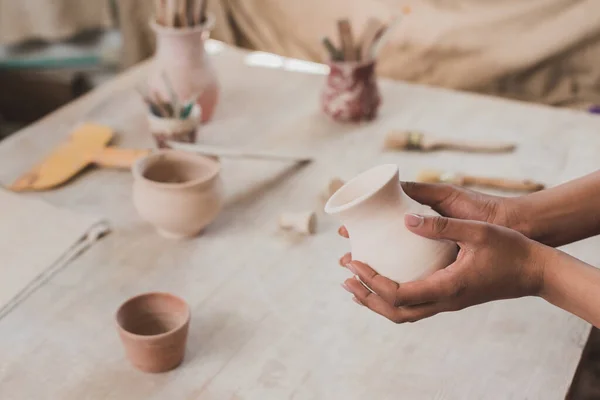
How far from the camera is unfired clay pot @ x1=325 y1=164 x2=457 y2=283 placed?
2.54 feet

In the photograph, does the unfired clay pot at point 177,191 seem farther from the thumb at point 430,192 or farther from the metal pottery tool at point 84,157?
the thumb at point 430,192

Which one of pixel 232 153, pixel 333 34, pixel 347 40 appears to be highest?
pixel 347 40

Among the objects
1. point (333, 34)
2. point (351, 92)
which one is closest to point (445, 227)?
point (351, 92)

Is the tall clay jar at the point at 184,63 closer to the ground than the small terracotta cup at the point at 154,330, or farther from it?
farther from it

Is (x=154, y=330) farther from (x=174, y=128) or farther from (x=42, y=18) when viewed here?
(x=42, y=18)

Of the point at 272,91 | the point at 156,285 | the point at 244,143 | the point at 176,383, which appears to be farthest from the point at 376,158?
the point at 176,383

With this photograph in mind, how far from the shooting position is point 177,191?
3.43ft

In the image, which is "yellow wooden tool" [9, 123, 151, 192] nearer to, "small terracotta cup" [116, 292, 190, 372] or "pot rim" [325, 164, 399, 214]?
"small terracotta cup" [116, 292, 190, 372]

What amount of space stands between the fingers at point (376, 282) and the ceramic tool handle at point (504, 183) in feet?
1.56

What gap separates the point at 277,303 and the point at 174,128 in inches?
16.6

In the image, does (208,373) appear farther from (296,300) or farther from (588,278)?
(588,278)

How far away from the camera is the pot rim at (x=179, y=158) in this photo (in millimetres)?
1046

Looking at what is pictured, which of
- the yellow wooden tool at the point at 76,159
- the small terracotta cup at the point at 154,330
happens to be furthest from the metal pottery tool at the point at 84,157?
the small terracotta cup at the point at 154,330

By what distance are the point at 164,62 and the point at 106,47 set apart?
47.0 inches
